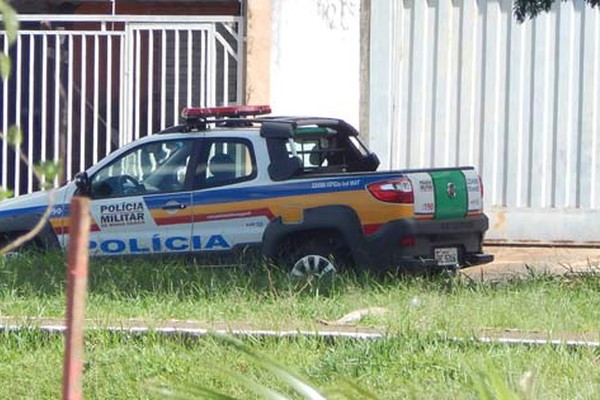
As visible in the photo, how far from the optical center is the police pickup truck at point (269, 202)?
10648mm

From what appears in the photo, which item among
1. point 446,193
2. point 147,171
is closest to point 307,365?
point 446,193

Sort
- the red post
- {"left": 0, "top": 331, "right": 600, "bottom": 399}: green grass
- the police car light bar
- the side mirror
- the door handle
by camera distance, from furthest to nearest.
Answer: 1. the police car light bar
2. the side mirror
3. the door handle
4. {"left": 0, "top": 331, "right": 600, "bottom": 399}: green grass
5. the red post

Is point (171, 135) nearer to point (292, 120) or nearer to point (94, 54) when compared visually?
point (292, 120)

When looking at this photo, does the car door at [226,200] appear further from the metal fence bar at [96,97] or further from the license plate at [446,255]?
the metal fence bar at [96,97]

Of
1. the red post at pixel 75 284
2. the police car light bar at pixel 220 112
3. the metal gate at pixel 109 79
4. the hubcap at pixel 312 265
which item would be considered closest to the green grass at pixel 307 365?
the hubcap at pixel 312 265

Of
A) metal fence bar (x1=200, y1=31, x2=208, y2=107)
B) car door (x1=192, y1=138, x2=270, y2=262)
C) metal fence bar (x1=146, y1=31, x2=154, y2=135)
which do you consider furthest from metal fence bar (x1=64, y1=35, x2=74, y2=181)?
car door (x1=192, y1=138, x2=270, y2=262)

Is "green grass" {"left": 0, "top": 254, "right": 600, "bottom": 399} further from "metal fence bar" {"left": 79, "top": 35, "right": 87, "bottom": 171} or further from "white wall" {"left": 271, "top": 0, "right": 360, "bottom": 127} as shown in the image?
"white wall" {"left": 271, "top": 0, "right": 360, "bottom": 127}

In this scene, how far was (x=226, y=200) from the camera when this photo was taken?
11.1 metres

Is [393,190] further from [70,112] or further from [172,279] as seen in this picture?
[70,112]

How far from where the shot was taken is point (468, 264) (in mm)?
11266

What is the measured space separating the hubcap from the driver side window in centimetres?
127

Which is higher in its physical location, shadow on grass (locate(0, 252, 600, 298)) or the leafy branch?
the leafy branch

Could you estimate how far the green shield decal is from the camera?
35.5 feet

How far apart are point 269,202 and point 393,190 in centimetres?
107
